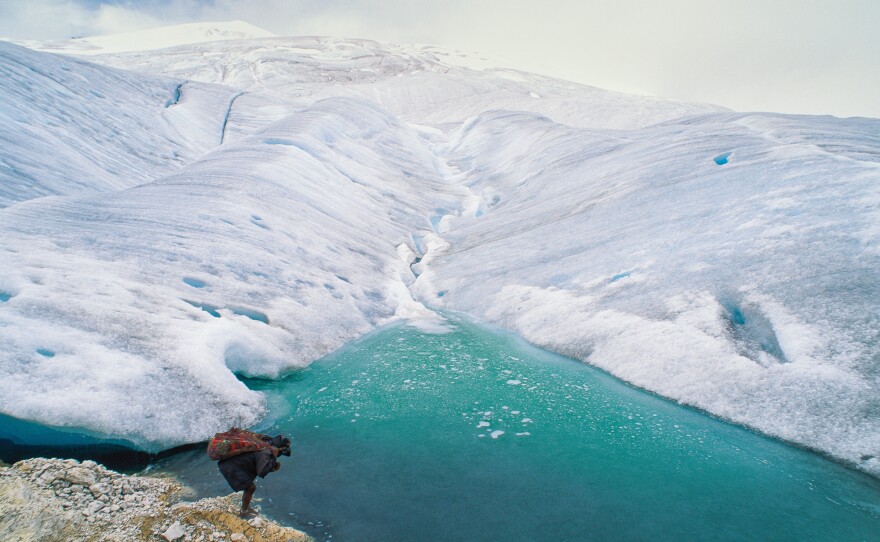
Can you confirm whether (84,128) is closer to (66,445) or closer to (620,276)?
(66,445)

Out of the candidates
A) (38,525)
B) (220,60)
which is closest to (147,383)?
(38,525)

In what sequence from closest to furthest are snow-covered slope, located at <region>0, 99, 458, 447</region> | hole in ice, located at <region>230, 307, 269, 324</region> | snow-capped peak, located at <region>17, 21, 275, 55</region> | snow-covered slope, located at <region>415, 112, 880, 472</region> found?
1. snow-covered slope, located at <region>0, 99, 458, 447</region>
2. snow-covered slope, located at <region>415, 112, 880, 472</region>
3. hole in ice, located at <region>230, 307, 269, 324</region>
4. snow-capped peak, located at <region>17, 21, 275, 55</region>

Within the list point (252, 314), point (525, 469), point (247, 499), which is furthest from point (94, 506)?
point (252, 314)

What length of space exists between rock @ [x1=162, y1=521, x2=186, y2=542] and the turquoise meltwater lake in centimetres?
61

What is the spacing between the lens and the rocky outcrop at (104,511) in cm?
380

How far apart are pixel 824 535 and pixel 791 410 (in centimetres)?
188

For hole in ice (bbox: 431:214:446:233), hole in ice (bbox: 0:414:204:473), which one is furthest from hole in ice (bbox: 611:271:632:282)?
hole in ice (bbox: 431:214:446:233)

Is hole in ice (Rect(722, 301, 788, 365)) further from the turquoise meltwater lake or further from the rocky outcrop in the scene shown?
the rocky outcrop

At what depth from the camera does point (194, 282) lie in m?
8.37

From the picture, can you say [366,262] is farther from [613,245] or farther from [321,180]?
[613,245]

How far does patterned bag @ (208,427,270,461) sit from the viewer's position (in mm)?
3910

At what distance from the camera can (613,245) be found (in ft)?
35.8

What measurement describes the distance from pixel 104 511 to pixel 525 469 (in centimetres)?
401

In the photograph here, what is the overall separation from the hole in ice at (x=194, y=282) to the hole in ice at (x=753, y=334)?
8.65 metres
